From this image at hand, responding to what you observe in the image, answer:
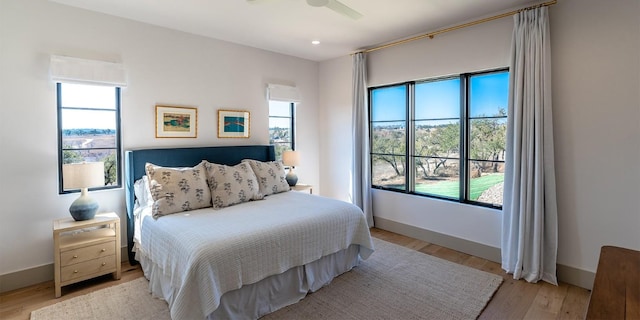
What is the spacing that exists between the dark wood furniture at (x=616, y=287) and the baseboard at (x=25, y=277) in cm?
407

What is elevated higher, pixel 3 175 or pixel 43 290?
pixel 3 175

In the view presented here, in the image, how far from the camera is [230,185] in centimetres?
332

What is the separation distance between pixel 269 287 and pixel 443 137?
9.16ft

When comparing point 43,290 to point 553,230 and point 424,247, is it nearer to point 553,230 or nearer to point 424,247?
point 424,247

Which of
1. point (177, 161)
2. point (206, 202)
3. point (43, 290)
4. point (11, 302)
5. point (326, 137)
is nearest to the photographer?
point (11, 302)

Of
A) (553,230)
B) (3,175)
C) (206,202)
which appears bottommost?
(553,230)

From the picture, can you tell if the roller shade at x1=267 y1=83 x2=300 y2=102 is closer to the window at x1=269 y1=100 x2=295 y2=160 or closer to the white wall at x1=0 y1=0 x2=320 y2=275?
the window at x1=269 y1=100 x2=295 y2=160

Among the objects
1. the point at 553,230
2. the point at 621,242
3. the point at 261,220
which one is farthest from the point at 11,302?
the point at 621,242

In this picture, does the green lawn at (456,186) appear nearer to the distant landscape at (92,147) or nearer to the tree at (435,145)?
the tree at (435,145)

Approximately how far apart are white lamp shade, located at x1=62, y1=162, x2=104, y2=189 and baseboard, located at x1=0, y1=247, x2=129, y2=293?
888mm

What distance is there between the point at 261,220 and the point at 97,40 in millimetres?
2569

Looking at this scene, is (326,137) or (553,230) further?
(326,137)

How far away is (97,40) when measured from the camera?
3195 mm

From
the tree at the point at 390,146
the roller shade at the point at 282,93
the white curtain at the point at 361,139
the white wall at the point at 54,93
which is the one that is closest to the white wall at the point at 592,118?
the tree at the point at 390,146
